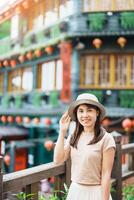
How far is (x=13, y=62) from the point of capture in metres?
18.7

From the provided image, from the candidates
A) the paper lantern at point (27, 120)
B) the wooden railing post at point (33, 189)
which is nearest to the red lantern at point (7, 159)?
the paper lantern at point (27, 120)

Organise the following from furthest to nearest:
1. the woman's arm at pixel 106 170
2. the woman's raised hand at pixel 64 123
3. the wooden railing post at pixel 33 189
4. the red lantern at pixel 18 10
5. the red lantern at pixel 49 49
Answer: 1. the red lantern at pixel 18 10
2. the red lantern at pixel 49 49
3. the wooden railing post at pixel 33 189
4. the woman's raised hand at pixel 64 123
5. the woman's arm at pixel 106 170

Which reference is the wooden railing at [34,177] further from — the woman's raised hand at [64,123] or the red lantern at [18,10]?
the red lantern at [18,10]

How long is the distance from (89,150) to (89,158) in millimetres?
58

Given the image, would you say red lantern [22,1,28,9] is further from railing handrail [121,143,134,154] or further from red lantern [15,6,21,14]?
railing handrail [121,143,134,154]

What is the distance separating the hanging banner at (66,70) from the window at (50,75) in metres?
0.86

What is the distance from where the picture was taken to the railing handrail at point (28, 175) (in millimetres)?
2842

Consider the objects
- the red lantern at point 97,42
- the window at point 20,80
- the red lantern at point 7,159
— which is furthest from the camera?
the window at point 20,80

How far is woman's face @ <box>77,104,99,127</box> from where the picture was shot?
284cm

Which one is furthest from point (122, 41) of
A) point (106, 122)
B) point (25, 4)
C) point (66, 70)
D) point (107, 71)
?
point (25, 4)

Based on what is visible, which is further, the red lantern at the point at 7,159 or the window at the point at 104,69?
the red lantern at the point at 7,159

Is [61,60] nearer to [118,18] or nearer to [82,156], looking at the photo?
[118,18]

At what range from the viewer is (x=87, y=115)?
2.84 m

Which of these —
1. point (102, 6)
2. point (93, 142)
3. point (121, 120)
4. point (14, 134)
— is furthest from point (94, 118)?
point (14, 134)
